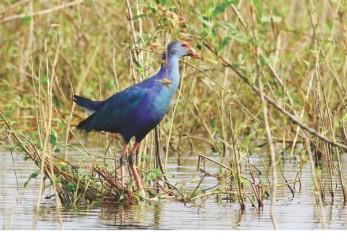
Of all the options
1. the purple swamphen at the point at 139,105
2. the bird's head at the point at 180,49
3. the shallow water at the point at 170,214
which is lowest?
the shallow water at the point at 170,214

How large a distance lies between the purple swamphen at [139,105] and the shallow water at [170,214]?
44 centimetres

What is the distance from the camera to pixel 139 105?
24.2 feet

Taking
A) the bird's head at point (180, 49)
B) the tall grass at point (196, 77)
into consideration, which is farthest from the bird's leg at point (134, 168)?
the bird's head at point (180, 49)

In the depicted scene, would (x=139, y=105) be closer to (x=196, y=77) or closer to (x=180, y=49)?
(x=180, y=49)

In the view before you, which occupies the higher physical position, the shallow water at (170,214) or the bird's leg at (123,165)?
the bird's leg at (123,165)

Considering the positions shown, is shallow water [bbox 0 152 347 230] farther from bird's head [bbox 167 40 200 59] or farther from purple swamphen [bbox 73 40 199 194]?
bird's head [bbox 167 40 200 59]

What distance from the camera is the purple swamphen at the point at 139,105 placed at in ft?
24.0

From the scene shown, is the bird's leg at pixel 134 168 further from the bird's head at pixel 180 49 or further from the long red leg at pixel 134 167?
the bird's head at pixel 180 49

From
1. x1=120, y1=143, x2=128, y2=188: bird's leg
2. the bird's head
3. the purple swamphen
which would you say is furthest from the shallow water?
the bird's head

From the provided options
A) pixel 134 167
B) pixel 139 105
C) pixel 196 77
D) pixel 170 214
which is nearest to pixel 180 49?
pixel 139 105

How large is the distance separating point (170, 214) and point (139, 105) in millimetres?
1027

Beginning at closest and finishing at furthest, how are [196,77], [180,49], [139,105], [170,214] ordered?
[170,214] → [139,105] → [180,49] → [196,77]

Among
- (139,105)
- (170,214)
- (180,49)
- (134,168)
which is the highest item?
(180,49)

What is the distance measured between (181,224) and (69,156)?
345 cm
